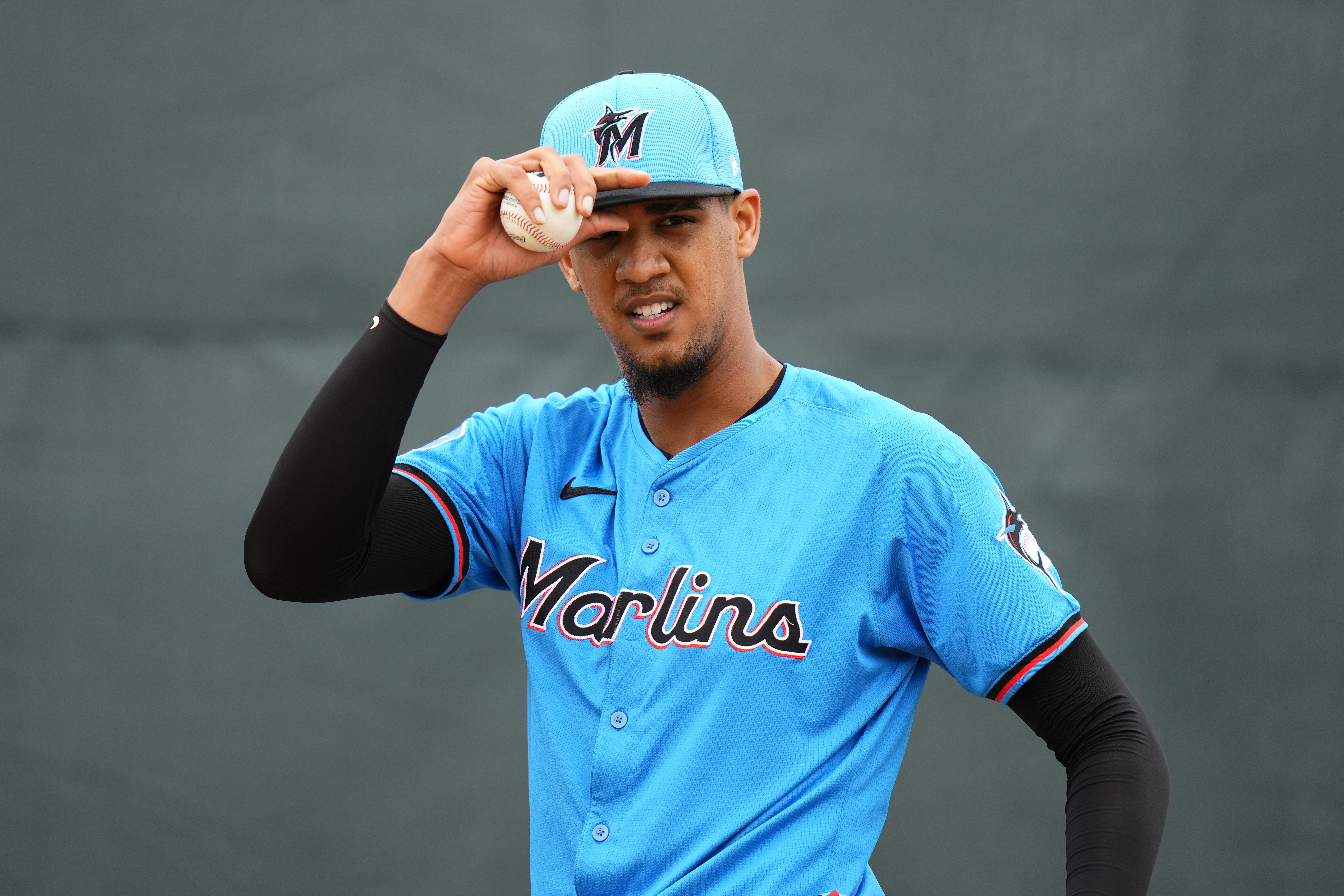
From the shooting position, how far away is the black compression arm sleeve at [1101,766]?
1.28 meters

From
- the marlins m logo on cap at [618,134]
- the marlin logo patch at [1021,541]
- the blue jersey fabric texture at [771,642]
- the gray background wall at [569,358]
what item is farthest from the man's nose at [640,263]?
the gray background wall at [569,358]

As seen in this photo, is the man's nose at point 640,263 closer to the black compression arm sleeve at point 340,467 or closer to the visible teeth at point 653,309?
the visible teeth at point 653,309

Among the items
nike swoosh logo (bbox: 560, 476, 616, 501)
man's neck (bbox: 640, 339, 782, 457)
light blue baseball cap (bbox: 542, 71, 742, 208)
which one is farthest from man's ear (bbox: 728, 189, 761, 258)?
nike swoosh logo (bbox: 560, 476, 616, 501)

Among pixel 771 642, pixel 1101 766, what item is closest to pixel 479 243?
pixel 771 642

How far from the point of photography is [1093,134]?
2.91 metres

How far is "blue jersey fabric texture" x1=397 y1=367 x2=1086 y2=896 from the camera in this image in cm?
137

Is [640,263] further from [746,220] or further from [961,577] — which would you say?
[961,577]

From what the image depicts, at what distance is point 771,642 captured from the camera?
1.39m

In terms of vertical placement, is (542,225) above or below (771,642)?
above

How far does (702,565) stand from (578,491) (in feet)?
0.84

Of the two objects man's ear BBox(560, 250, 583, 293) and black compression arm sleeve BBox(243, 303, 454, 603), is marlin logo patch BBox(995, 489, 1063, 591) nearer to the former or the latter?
man's ear BBox(560, 250, 583, 293)

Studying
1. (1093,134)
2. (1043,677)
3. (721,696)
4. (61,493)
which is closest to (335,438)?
(721,696)

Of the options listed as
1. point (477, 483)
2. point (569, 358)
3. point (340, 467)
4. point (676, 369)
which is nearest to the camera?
point (340, 467)

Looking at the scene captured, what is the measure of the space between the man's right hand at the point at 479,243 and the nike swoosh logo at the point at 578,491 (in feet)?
0.98
